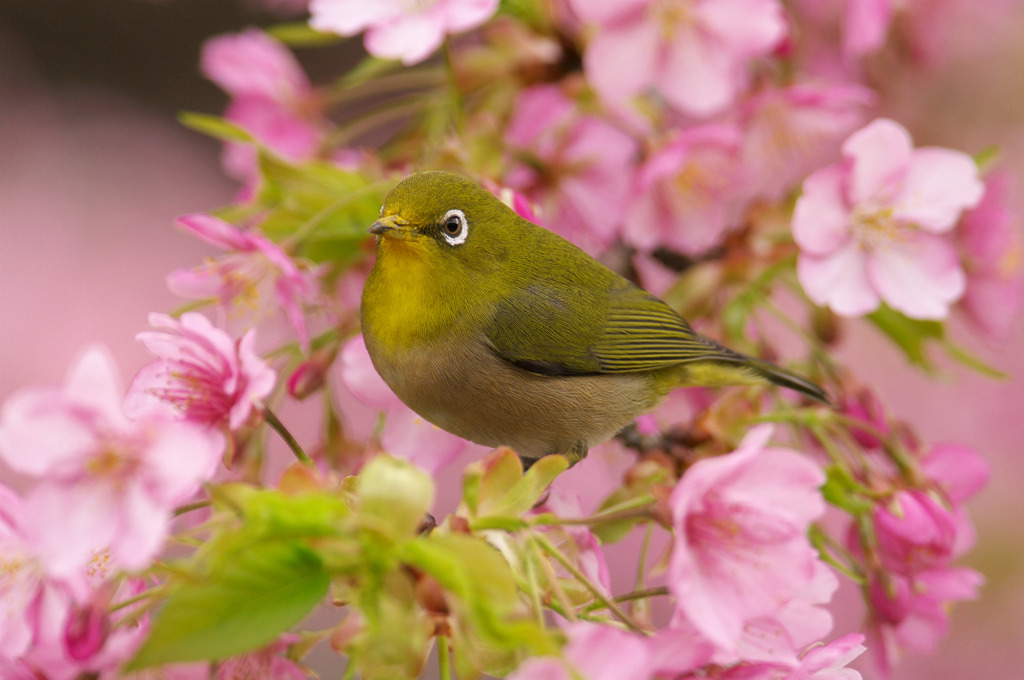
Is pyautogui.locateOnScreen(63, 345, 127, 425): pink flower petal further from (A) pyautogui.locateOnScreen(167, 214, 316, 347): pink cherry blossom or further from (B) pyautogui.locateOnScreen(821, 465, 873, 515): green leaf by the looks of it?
(B) pyautogui.locateOnScreen(821, 465, 873, 515): green leaf

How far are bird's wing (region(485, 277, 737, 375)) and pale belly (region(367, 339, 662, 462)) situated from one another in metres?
0.02

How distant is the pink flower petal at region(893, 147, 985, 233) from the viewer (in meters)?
1.23

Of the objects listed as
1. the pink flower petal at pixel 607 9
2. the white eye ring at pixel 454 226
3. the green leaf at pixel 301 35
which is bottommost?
the white eye ring at pixel 454 226

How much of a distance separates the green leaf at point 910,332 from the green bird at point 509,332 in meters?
0.19

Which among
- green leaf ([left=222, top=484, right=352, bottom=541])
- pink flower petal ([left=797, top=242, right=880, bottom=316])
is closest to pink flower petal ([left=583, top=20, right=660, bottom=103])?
pink flower petal ([left=797, top=242, right=880, bottom=316])

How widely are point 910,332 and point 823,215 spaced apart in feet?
0.87

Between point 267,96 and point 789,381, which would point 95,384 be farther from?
point 267,96

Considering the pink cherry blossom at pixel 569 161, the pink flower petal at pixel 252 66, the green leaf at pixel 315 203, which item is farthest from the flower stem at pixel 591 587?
the pink flower petal at pixel 252 66

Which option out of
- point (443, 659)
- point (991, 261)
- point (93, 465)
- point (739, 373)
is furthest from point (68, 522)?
point (991, 261)

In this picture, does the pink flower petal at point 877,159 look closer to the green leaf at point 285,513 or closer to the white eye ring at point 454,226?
the white eye ring at point 454,226

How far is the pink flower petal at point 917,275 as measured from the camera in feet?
3.93

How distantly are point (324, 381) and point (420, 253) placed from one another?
0.18 meters

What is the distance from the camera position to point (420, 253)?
109 cm

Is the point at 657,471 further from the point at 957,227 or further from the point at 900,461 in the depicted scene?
the point at 957,227
